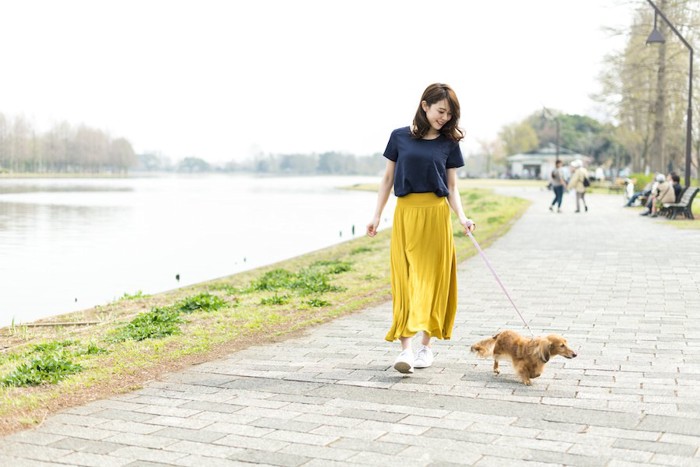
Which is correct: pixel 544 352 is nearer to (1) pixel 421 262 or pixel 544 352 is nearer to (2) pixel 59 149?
(1) pixel 421 262

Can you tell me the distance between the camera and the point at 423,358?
5887 millimetres

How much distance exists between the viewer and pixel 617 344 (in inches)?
269

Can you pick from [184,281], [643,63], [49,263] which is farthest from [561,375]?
[643,63]

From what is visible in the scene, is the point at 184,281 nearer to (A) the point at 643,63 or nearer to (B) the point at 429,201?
(B) the point at 429,201

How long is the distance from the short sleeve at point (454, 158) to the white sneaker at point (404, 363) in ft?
4.35

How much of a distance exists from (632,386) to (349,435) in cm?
213

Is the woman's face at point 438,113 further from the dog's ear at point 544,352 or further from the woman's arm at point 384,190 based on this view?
the dog's ear at point 544,352

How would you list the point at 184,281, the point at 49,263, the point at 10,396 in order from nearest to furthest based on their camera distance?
1. the point at 10,396
2. the point at 184,281
3. the point at 49,263

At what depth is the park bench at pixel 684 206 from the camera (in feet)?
77.2

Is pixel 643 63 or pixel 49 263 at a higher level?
pixel 643 63

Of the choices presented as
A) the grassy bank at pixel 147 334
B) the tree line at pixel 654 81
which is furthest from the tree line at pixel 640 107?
the grassy bank at pixel 147 334

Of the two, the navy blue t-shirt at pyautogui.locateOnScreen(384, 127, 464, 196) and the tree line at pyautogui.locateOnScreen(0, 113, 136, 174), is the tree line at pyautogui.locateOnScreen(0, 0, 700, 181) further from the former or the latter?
the navy blue t-shirt at pyautogui.locateOnScreen(384, 127, 464, 196)

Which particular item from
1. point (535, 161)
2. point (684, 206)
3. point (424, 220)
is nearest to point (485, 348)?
point (424, 220)

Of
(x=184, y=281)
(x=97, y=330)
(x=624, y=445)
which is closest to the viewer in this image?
(x=624, y=445)
